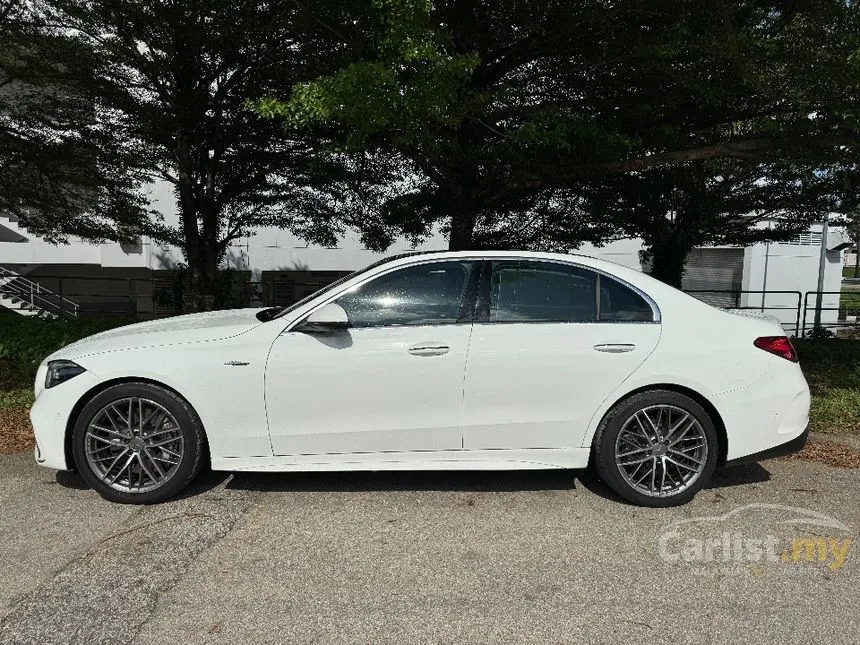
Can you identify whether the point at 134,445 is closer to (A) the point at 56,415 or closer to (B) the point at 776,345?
(A) the point at 56,415

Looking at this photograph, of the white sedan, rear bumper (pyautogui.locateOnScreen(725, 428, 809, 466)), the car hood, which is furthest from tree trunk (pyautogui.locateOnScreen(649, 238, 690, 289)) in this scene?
the car hood

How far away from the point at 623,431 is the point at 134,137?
30.1 feet

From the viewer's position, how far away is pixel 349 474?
13.7 ft

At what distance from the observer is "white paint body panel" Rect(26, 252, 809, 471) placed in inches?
141

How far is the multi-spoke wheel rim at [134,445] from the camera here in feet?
11.9

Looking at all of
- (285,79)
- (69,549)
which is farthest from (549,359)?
(285,79)

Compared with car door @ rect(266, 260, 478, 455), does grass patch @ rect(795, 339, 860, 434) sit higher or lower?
lower

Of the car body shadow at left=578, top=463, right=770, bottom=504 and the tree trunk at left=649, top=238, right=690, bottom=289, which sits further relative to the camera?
the tree trunk at left=649, top=238, right=690, bottom=289

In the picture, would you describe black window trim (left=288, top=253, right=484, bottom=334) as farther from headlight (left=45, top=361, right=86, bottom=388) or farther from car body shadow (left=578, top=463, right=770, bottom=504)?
car body shadow (left=578, top=463, right=770, bottom=504)

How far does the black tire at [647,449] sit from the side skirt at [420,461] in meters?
0.14

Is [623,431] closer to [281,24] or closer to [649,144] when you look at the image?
[649,144]

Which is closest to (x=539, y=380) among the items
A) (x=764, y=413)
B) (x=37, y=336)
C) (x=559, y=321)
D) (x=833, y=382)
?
(x=559, y=321)

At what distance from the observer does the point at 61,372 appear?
3.65m
